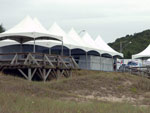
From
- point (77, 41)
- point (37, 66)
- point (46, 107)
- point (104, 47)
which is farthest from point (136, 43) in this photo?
point (46, 107)

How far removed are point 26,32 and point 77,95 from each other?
28.3ft

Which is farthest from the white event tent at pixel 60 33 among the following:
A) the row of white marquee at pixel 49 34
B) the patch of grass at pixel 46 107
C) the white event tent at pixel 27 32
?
the patch of grass at pixel 46 107

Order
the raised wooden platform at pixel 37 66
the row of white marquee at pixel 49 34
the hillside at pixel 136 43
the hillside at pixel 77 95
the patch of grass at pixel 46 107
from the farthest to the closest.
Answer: the hillside at pixel 136 43 → the row of white marquee at pixel 49 34 → the raised wooden platform at pixel 37 66 → the hillside at pixel 77 95 → the patch of grass at pixel 46 107

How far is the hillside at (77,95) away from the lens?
12352mm

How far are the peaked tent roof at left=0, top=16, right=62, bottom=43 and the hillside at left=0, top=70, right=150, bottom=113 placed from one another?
16.7ft

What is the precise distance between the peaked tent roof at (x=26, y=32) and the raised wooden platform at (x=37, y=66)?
1.74 metres

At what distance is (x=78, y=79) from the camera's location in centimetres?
2294

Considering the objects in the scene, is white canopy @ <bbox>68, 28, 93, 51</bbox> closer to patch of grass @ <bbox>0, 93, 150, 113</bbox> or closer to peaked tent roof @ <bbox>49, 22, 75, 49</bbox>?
peaked tent roof @ <bbox>49, 22, 75, 49</bbox>

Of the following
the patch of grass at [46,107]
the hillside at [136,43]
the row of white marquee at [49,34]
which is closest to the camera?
the patch of grass at [46,107]

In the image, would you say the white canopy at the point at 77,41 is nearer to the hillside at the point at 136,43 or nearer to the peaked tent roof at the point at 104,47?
the peaked tent roof at the point at 104,47

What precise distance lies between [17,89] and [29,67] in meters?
5.52

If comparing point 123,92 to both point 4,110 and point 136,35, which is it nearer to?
point 4,110

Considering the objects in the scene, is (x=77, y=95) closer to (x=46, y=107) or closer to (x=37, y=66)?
(x=37, y=66)

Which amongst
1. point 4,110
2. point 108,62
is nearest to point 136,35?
point 108,62
